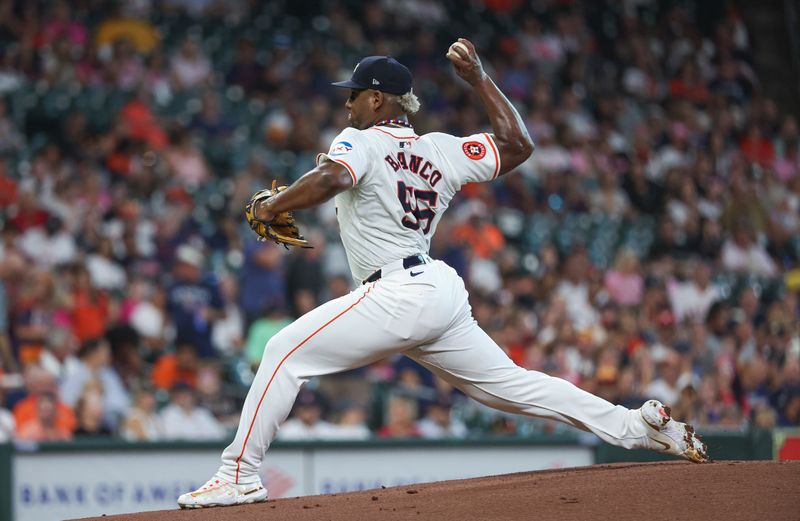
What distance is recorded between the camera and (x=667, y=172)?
13.9 meters

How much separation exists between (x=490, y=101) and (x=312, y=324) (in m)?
1.29

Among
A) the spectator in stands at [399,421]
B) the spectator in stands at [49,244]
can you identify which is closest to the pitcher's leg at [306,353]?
the spectator in stands at [399,421]

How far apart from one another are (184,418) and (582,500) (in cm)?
443

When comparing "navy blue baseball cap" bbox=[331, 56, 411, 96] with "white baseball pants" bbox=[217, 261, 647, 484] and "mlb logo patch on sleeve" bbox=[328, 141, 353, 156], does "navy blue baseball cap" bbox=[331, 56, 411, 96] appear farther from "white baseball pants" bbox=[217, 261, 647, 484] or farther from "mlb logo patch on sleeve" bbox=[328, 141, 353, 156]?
"white baseball pants" bbox=[217, 261, 647, 484]

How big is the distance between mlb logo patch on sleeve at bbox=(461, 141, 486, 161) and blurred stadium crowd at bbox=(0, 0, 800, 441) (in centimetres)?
382

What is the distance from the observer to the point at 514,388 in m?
5.07

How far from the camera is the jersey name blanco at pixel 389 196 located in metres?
4.84

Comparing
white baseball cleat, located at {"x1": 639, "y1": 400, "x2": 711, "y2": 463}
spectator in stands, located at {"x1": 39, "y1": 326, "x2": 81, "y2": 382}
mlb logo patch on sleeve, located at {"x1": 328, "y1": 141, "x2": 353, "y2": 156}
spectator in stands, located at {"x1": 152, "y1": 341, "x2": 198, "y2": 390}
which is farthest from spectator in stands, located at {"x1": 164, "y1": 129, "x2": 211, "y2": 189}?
white baseball cleat, located at {"x1": 639, "y1": 400, "x2": 711, "y2": 463}

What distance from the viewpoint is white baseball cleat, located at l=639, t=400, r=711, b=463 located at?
5.09 m

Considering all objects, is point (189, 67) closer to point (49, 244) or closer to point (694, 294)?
point (49, 244)

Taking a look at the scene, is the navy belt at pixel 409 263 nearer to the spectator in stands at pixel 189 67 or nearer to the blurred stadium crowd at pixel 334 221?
the blurred stadium crowd at pixel 334 221

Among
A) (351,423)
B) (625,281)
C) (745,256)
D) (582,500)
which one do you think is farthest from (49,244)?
(745,256)

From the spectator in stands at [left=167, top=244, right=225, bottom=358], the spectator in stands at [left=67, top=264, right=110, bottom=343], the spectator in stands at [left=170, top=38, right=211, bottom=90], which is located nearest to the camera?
the spectator in stands at [left=67, top=264, right=110, bottom=343]

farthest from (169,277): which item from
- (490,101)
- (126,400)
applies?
(490,101)
